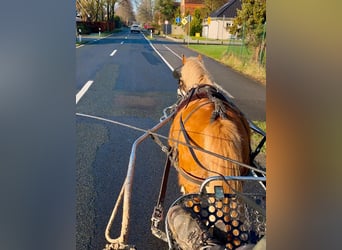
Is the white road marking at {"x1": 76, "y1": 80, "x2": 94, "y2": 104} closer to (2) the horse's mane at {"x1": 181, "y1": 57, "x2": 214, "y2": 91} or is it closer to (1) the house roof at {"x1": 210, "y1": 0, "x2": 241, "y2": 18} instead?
(1) the house roof at {"x1": 210, "y1": 0, "x2": 241, "y2": 18}

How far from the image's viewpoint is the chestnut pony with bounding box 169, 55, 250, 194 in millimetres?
2324

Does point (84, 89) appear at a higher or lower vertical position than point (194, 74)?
lower

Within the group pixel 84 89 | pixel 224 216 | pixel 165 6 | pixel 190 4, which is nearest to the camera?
pixel 224 216

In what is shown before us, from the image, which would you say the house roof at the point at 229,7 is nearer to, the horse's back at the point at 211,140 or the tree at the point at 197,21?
the horse's back at the point at 211,140

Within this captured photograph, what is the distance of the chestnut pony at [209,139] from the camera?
7.63 ft

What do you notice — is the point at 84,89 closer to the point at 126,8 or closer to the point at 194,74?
the point at 194,74

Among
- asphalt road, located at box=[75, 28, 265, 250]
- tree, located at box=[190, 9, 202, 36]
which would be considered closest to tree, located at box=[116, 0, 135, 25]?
asphalt road, located at box=[75, 28, 265, 250]

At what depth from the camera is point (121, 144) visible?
18.1ft

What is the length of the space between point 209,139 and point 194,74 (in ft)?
4.23

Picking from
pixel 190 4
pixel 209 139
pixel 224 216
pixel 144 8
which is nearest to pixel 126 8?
pixel 144 8

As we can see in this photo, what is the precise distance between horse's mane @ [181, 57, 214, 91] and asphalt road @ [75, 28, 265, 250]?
1.88 ft
